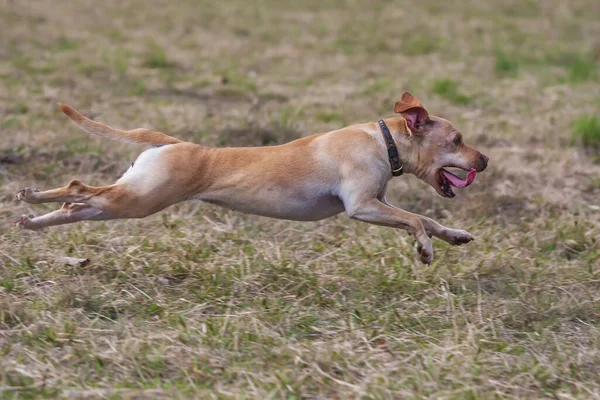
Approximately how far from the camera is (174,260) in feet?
19.7

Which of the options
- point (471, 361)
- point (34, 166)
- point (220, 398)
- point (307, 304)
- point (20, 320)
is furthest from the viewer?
point (34, 166)

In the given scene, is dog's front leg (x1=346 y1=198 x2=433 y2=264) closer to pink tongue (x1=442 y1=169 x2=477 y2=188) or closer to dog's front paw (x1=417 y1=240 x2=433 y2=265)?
dog's front paw (x1=417 y1=240 x2=433 y2=265)

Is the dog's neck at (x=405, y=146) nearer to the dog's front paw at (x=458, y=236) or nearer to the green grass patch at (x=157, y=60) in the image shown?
the dog's front paw at (x=458, y=236)

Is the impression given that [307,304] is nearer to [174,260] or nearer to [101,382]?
[174,260]

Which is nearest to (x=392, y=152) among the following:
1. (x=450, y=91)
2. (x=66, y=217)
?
(x=66, y=217)

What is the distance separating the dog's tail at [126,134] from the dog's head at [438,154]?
1561 mm

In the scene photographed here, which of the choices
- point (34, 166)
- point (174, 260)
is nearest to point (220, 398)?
point (174, 260)

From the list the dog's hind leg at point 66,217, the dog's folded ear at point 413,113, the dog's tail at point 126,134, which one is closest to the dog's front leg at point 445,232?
the dog's folded ear at point 413,113

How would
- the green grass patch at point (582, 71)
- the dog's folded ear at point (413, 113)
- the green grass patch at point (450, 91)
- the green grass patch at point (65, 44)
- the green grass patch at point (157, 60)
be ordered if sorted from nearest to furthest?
the dog's folded ear at point (413, 113) < the green grass patch at point (450, 91) < the green grass patch at point (157, 60) < the green grass patch at point (582, 71) < the green grass patch at point (65, 44)

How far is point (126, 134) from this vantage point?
6008 mm

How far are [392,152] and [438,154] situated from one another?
0.33 meters

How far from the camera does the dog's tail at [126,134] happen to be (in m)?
5.95

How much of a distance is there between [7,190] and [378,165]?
10.5ft

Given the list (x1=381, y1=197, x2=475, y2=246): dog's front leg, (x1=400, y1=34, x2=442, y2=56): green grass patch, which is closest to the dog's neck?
(x1=381, y1=197, x2=475, y2=246): dog's front leg
